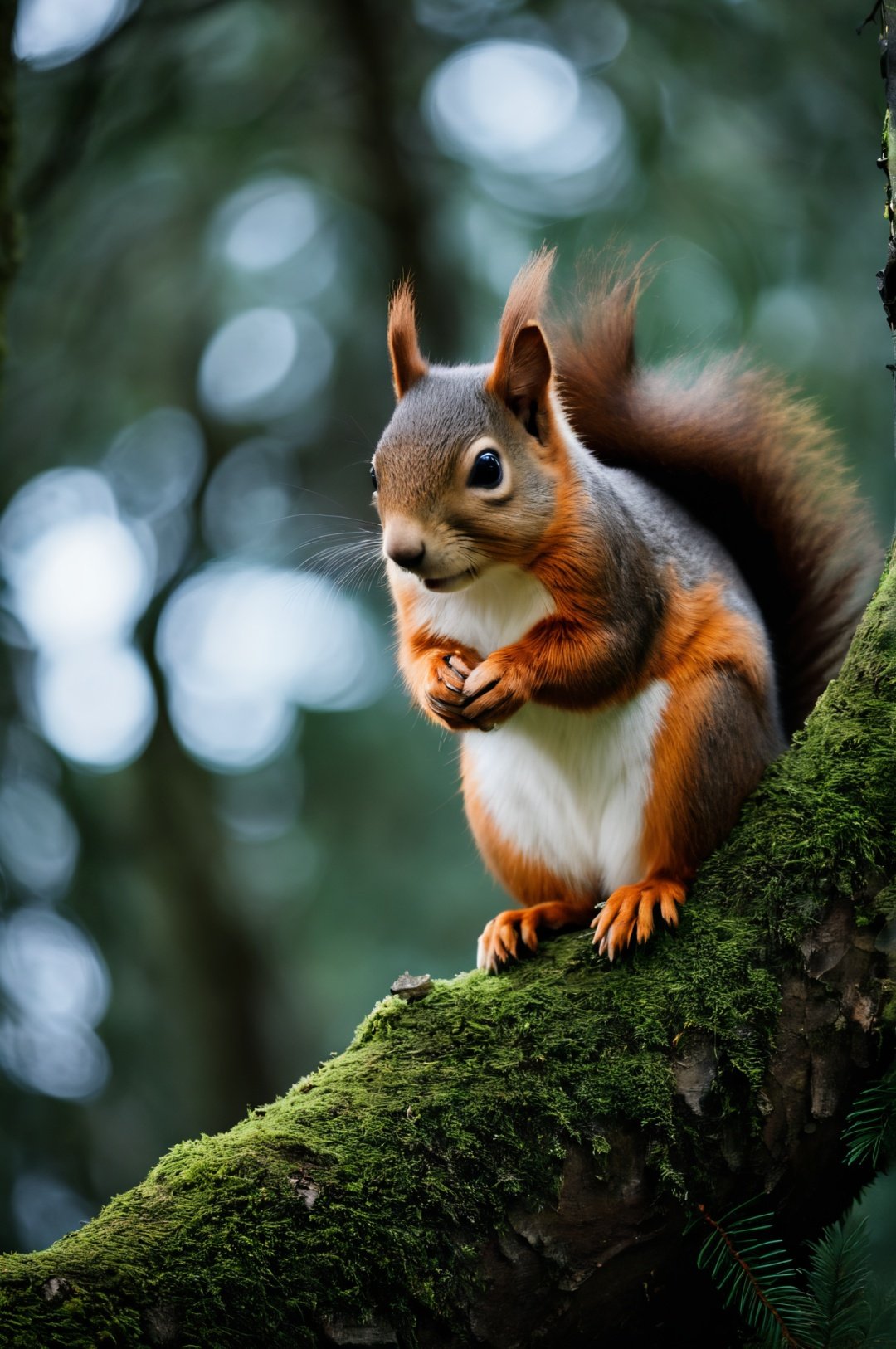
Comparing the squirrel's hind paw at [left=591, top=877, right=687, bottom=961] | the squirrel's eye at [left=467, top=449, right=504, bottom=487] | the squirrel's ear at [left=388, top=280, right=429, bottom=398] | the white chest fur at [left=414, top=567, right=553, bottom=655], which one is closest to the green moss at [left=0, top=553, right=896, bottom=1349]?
the squirrel's hind paw at [left=591, top=877, right=687, bottom=961]

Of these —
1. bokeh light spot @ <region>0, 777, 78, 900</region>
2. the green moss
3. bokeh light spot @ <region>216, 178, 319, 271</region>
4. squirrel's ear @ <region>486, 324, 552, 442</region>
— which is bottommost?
the green moss

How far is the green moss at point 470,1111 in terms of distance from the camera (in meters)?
1.26

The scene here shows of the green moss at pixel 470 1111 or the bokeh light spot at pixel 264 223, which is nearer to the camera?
the green moss at pixel 470 1111

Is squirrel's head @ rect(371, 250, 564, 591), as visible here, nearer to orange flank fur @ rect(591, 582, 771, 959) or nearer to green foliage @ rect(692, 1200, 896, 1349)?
orange flank fur @ rect(591, 582, 771, 959)

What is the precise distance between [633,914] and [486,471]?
28.8 inches

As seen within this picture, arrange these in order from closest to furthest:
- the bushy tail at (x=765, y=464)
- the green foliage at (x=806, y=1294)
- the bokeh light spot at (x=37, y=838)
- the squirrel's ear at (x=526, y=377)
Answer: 1. the green foliage at (x=806, y=1294)
2. the squirrel's ear at (x=526, y=377)
3. the bushy tail at (x=765, y=464)
4. the bokeh light spot at (x=37, y=838)

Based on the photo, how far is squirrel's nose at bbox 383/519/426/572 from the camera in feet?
5.77

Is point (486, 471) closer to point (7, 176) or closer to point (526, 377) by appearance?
point (526, 377)

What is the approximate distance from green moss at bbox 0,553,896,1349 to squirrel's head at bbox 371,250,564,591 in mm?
572

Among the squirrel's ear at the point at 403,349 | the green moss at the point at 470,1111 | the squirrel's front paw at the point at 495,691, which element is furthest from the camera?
the squirrel's ear at the point at 403,349

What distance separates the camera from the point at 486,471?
74.3 inches

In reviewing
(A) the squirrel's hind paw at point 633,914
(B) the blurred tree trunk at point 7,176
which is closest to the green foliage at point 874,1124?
(A) the squirrel's hind paw at point 633,914

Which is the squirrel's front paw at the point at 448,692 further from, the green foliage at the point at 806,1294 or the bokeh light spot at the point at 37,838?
the bokeh light spot at the point at 37,838

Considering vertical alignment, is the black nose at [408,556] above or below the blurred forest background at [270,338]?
below
